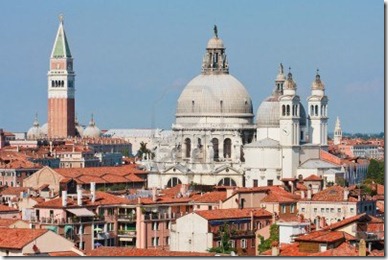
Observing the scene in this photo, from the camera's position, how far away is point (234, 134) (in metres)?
65.2

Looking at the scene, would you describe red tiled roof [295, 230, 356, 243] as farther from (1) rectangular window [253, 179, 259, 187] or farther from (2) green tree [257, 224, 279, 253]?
(1) rectangular window [253, 179, 259, 187]

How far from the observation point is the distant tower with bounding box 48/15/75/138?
355ft

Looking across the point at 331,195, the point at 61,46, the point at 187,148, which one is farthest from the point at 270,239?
the point at 61,46

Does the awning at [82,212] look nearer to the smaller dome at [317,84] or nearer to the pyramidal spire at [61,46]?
the smaller dome at [317,84]

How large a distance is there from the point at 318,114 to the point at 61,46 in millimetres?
45894

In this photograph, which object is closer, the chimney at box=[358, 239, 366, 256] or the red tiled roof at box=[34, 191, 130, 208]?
the chimney at box=[358, 239, 366, 256]

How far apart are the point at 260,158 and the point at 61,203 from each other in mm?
23762

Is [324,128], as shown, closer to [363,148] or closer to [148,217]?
[148,217]

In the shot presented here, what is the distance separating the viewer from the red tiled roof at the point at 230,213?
35.2 meters

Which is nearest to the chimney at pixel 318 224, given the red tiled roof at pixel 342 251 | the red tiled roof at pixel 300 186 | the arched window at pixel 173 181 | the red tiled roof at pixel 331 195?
the red tiled roof at pixel 331 195

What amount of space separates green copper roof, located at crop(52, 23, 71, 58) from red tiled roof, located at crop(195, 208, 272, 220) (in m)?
71.0

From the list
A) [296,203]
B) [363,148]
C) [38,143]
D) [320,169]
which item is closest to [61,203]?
[296,203]

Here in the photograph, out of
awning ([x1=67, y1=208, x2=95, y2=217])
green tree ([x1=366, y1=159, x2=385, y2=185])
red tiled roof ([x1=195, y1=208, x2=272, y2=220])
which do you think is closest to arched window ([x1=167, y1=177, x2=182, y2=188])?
green tree ([x1=366, y1=159, x2=385, y2=185])

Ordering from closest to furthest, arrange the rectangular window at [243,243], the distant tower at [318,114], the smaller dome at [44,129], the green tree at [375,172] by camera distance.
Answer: the rectangular window at [243,243] → the green tree at [375,172] → the distant tower at [318,114] → the smaller dome at [44,129]
